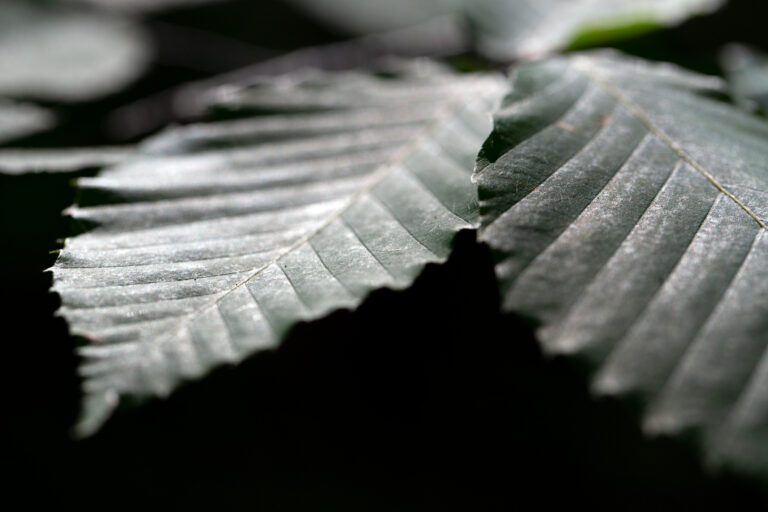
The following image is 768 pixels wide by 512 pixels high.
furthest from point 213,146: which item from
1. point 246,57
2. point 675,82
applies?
point 246,57

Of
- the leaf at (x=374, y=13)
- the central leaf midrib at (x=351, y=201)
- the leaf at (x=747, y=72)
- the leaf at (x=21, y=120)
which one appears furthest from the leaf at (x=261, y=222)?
the leaf at (x=374, y=13)

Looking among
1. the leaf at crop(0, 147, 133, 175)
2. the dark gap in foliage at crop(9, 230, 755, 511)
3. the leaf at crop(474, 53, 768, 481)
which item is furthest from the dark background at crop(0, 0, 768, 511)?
the leaf at crop(474, 53, 768, 481)

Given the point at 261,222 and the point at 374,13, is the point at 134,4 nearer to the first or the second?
the point at 374,13

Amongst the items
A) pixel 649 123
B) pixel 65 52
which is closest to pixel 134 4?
pixel 65 52

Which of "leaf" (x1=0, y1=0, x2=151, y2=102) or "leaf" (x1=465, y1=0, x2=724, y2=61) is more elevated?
"leaf" (x1=0, y1=0, x2=151, y2=102)

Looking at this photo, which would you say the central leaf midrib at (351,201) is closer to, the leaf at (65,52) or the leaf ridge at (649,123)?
the leaf ridge at (649,123)

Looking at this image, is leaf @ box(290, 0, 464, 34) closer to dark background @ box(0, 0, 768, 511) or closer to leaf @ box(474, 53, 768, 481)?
dark background @ box(0, 0, 768, 511)
